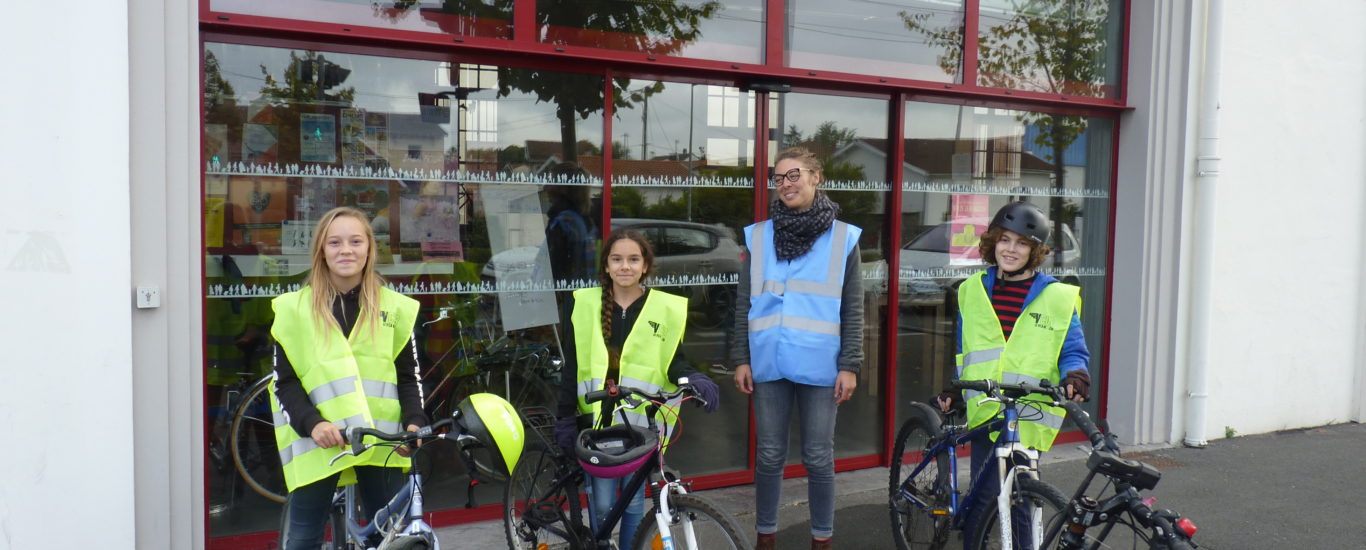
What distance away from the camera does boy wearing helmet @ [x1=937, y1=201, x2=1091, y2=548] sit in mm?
3869

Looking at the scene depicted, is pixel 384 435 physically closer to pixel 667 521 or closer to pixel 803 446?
pixel 667 521

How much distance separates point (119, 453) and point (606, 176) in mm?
2626

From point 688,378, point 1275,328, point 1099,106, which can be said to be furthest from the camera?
point 1275,328

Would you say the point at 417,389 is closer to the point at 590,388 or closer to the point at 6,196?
the point at 590,388

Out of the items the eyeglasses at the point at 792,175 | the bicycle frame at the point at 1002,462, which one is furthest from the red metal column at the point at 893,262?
the eyeglasses at the point at 792,175

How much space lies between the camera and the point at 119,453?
3.85 metres

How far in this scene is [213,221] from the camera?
4.46m

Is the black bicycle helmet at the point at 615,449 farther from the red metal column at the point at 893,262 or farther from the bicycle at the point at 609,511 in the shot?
the red metal column at the point at 893,262

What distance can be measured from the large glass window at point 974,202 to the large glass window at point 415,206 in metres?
2.25

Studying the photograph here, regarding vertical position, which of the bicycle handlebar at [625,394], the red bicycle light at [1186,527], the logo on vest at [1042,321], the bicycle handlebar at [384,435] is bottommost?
the red bicycle light at [1186,527]

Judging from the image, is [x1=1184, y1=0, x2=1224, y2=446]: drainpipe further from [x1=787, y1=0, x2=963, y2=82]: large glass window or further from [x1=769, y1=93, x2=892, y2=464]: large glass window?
[x1=769, y1=93, x2=892, y2=464]: large glass window

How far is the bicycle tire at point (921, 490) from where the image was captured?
4.25 m

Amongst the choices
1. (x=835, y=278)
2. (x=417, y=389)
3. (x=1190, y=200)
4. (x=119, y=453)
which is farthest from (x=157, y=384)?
(x=1190, y=200)

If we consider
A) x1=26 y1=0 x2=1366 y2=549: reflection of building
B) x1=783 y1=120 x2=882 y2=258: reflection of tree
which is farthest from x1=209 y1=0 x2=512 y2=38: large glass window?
x1=783 y1=120 x2=882 y2=258: reflection of tree
